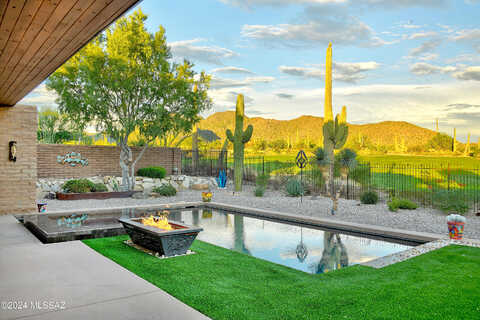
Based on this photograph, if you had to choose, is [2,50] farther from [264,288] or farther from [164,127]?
[164,127]

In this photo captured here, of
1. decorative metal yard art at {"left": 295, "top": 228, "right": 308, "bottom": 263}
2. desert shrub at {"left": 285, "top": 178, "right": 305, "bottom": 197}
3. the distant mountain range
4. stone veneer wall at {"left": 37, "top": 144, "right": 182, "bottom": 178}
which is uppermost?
the distant mountain range

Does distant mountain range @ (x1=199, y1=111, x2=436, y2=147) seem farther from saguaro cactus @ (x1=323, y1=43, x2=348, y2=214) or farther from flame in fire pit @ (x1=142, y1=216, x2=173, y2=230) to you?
flame in fire pit @ (x1=142, y1=216, x2=173, y2=230)

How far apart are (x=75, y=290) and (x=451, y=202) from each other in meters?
11.3

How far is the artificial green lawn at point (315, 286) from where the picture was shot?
4.04 meters

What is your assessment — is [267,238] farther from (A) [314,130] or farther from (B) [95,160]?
(A) [314,130]

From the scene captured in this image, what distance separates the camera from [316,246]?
7.86m

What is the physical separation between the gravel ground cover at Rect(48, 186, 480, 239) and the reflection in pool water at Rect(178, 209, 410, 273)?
1.76 meters

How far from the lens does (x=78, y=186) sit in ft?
48.7

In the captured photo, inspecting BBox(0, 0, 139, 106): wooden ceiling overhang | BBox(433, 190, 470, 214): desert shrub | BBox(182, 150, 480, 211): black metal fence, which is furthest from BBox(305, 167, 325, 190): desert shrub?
BBox(0, 0, 139, 106): wooden ceiling overhang

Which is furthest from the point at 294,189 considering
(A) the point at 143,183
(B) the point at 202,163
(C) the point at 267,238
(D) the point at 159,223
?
(D) the point at 159,223

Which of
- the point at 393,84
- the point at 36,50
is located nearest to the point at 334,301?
the point at 36,50

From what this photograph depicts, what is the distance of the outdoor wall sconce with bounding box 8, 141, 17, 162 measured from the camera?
9.86 m

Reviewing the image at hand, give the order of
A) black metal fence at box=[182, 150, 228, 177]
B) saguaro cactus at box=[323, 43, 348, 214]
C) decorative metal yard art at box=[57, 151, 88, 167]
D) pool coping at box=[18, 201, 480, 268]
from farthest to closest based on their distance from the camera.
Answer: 1. black metal fence at box=[182, 150, 228, 177]
2. decorative metal yard art at box=[57, 151, 88, 167]
3. saguaro cactus at box=[323, 43, 348, 214]
4. pool coping at box=[18, 201, 480, 268]

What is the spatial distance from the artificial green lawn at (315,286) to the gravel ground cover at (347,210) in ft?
9.52
